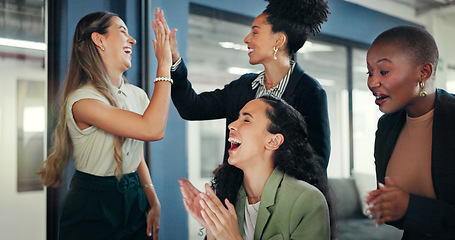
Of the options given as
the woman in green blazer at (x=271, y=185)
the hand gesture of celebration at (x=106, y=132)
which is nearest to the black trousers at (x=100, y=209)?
the hand gesture of celebration at (x=106, y=132)

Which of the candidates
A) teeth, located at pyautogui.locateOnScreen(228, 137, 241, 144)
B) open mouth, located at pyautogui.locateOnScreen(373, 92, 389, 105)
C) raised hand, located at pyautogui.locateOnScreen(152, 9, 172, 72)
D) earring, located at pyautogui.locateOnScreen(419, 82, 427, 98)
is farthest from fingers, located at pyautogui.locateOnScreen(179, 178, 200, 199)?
earring, located at pyautogui.locateOnScreen(419, 82, 427, 98)

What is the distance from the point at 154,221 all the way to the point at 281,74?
73 centimetres

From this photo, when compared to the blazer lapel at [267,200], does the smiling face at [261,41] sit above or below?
above

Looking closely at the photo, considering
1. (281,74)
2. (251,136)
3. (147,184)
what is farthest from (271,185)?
(147,184)

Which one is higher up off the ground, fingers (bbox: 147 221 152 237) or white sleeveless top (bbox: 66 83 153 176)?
white sleeveless top (bbox: 66 83 153 176)

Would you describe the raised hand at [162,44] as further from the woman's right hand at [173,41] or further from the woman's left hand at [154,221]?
the woman's left hand at [154,221]

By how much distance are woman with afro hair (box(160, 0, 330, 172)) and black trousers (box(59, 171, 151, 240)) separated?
37cm

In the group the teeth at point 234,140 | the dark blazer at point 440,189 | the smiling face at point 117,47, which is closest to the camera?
the dark blazer at point 440,189

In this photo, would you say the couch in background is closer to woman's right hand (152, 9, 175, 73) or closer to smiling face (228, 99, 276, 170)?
smiling face (228, 99, 276, 170)

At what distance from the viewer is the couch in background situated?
1.38 m

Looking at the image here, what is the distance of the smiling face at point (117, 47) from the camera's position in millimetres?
1578

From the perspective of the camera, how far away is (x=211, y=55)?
1.71m

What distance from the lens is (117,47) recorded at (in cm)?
160

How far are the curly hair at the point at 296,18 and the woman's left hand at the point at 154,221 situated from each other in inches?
30.1
